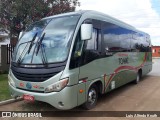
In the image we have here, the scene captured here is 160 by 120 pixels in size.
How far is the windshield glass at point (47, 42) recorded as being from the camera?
5.50 metres

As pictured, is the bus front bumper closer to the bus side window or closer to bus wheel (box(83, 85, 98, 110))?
bus wheel (box(83, 85, 98, 110))

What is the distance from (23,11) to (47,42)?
7.90 meters

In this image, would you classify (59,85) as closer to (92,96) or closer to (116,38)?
(92,96)

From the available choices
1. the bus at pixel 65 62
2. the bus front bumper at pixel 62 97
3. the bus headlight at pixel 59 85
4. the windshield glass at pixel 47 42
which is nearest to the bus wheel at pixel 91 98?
the bus at pixel 65 62

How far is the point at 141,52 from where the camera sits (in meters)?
12.2

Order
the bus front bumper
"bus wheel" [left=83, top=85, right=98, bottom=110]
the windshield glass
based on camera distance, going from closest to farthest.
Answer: the bus front bumper
the windshield glass
"bus wheel" [left=83, top=85, right=98, bottom=110]

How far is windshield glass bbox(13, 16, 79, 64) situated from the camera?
550cm

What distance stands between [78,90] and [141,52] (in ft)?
25.2

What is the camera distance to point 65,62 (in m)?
5.27

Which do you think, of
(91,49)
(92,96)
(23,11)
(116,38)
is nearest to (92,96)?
(92,96)

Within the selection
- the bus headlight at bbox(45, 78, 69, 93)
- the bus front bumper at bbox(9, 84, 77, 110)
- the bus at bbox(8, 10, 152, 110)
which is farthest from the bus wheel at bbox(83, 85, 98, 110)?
the bus headlight at bbox(45, 78, 69, 93)

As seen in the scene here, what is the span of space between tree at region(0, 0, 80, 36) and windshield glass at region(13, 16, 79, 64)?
6847 mm

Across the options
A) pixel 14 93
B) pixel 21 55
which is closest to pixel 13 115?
pixel 14 93

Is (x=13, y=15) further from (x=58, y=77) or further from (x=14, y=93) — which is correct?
(x=58, y=77)
